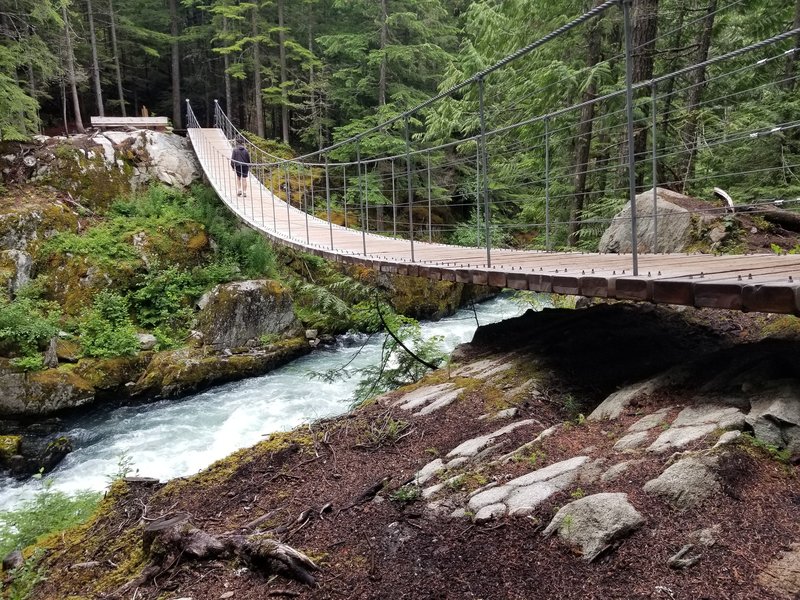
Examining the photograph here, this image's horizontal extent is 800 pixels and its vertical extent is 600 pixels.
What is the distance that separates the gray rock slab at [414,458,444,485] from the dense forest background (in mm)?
1793

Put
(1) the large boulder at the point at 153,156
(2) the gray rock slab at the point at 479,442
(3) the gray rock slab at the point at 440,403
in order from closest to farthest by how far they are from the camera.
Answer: (2) the gray rock slab at the point at 479,442
(3) the gray rock slab at the point at 440,403
(1) the large boulder at the point at 153,156

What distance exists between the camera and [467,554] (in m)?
2.00

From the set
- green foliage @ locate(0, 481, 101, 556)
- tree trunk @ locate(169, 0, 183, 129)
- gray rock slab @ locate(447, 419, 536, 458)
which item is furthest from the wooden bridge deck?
tree trunk @ locate(169, 0, 183, 129)

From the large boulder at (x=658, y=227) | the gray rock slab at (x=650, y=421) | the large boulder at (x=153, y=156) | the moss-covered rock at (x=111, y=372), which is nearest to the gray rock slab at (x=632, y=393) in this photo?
the gray rock slab at (x=650, y=421)

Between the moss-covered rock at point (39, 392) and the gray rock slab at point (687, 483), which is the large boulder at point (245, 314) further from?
the gray rock slab at point (687, 483)

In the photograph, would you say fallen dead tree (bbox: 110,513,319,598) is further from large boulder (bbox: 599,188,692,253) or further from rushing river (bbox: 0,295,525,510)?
large boulder (bbox: 599,188,692,253)

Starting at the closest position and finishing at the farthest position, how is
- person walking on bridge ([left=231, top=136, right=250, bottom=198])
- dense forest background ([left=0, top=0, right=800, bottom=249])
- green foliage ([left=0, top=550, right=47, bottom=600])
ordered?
1. green foliage ([left=0, top=550, right=47, bottom=600])
2. dense forest background ([left=0, top=0, right=800, bottom=249])
3. person walking on bridge ([left=231, top=136, right=250, bottom=198])

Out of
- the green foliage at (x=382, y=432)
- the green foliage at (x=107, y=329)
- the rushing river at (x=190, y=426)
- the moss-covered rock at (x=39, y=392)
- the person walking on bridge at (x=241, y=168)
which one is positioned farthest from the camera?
the person walking on bridge at (x=241, y=168)

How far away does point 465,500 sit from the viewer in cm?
232

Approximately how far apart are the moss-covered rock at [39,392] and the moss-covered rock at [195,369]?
2.08ft

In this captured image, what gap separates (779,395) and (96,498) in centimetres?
445

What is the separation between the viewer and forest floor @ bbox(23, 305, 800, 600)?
173 centimetres

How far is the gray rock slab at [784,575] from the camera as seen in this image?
1.46m

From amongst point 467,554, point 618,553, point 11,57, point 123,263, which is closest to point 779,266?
point 618,553
